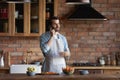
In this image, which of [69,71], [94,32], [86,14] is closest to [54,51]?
[69,71]

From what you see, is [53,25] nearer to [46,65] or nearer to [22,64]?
[46,65]

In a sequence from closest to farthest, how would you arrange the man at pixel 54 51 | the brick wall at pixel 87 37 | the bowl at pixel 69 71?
the bowl at pixel 69 71
the man at pixel 54 51
the brick wall at pixel 87 37

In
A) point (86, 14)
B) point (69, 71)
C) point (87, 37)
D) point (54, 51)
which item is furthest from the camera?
point (87, 37)

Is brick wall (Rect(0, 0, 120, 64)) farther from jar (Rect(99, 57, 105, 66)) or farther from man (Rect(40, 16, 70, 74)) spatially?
man (Rect(40, 16, 70, 74))

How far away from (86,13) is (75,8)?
0.31 m

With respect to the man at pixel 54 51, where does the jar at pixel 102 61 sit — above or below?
below

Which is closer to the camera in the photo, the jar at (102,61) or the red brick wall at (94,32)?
the jar at (102,61)

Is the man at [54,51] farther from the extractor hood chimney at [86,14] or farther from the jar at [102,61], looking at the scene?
the jar at [102,61]

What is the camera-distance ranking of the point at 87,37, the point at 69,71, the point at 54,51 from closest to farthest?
the point at 69,71
the point at 54,51
the point at 87,37

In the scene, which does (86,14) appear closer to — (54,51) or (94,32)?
(94,32)

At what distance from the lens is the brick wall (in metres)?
6.88

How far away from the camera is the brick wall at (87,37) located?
271 inches

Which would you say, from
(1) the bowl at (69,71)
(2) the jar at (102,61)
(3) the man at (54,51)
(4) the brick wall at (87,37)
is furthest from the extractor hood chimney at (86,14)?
(1) the bowl at (69,71)

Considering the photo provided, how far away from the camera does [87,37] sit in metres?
6.90
